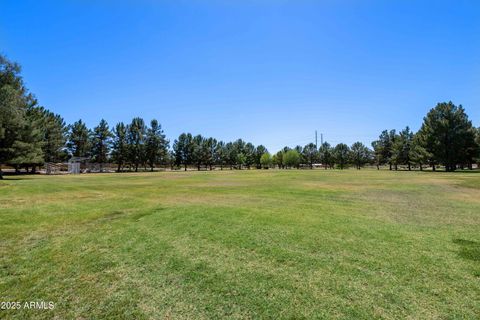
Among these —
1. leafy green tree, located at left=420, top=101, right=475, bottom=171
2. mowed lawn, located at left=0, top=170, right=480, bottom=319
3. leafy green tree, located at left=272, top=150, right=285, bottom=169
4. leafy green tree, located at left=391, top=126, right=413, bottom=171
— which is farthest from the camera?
leafy green tree, located at left=272, top=150, right=285, bottom=169

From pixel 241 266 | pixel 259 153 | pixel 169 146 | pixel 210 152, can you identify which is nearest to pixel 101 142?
pixel 169 146

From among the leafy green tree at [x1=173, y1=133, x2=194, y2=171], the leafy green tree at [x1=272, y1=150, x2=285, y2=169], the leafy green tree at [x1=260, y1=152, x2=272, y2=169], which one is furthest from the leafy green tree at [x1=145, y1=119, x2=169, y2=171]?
the leafy green tree at [x1=272, y1=150, x2=285, y2=169]

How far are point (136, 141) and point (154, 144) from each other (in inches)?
211

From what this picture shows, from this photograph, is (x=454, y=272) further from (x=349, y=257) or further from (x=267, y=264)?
(x=267, y=264)

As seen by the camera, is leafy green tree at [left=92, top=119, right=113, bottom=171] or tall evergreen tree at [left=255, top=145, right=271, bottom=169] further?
tall evergreen tree at [left=255, top=145, right=271, bottom=169]

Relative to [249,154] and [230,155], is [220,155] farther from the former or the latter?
[249,154]

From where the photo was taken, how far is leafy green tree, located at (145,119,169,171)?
84.9 metres

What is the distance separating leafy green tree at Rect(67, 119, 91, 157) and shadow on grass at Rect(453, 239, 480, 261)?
3537 inches

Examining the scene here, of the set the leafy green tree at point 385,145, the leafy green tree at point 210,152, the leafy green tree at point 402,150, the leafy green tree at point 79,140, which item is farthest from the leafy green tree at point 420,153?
the leafy green tree at point 79,140

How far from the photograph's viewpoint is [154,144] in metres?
85.3

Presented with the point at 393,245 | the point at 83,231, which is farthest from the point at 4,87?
the point at 393,245

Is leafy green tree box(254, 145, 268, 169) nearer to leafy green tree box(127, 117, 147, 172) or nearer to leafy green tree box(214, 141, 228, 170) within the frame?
leafy green tree box(214, 141, 228, 170)

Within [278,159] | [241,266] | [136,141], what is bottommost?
[241,266]

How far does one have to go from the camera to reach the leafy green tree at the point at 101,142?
82125mm
